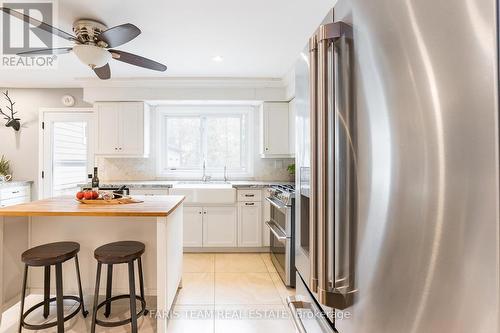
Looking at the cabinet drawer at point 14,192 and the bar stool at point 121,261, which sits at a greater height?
the cabinet drawer at point 14,192

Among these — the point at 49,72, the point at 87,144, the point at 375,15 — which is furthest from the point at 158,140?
the point at 375,15

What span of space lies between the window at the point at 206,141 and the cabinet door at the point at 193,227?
2.98 feet

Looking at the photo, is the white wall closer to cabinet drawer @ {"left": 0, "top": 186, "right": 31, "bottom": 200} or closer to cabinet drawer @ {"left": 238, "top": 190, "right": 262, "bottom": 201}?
cabinet drawer @ {"left": 0, "top": 186, "right": 31, "bottom": 200}

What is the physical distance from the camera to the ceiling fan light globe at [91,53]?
2113mm

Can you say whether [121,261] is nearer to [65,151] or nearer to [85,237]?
[85,237]

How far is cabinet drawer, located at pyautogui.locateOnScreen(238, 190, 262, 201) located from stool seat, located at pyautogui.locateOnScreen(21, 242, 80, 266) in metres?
2.07

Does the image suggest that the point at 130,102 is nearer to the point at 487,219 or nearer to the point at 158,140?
the point at 158,140

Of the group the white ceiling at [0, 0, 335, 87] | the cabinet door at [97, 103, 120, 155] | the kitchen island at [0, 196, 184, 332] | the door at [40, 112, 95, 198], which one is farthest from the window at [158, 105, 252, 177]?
the kitchen island at [0, 196, 184, 332]

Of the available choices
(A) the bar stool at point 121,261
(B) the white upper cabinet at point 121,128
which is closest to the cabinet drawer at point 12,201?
(B) the white upper cabinet at point 121,128

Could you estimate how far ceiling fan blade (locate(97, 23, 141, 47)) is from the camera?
1.81 m

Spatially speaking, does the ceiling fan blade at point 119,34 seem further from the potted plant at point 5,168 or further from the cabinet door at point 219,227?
the potted plant at point 5,168

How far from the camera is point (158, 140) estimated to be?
4316 mm

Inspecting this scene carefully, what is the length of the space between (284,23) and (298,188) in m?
1.80

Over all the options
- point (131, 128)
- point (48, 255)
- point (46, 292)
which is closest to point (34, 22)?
point (48, 255)
